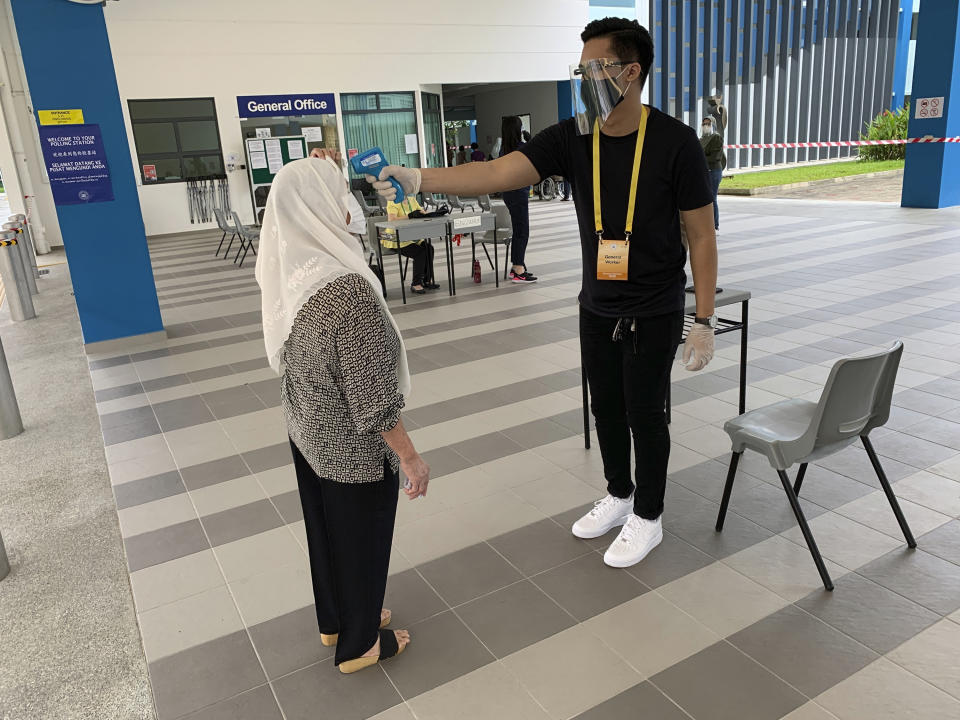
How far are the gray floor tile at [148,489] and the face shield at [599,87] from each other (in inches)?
105

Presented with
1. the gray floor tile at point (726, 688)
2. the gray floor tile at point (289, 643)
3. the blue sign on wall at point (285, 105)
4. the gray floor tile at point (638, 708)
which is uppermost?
the blue sign on wall at point (285, 105)

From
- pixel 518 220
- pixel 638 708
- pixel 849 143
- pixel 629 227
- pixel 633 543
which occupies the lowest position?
pixel 638 708

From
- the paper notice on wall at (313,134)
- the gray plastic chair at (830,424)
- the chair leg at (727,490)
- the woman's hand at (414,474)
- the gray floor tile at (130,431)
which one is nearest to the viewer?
the woman's hand at (414,474)

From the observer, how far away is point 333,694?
2131 mm

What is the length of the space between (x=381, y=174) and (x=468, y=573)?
1.49m

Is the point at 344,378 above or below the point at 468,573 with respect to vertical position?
above

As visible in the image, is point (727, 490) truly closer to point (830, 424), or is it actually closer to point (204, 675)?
point (830, 424)

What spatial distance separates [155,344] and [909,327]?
6350 millimetres

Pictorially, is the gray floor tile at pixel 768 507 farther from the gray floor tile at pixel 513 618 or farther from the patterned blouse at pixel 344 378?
the patterned blouse at pixel 344 378

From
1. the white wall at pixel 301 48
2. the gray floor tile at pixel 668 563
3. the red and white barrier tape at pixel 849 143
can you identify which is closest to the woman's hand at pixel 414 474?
the gray floor tile at pixel 668 563

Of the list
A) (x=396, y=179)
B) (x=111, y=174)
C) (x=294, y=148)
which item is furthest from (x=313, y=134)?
(x=396, y=179)

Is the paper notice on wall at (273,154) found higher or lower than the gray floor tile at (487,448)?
higher

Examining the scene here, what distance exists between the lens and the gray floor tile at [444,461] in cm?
355

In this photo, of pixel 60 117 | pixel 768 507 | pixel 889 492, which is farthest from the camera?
pixel 60 117
